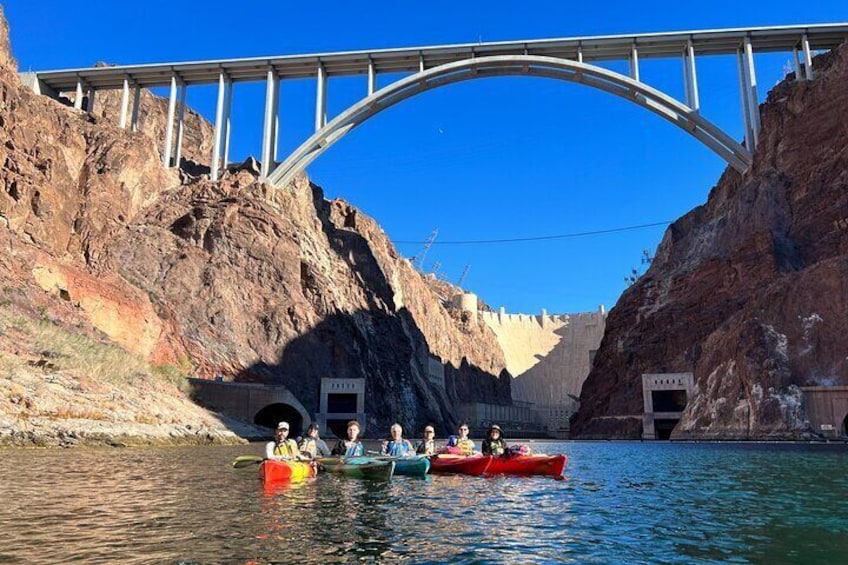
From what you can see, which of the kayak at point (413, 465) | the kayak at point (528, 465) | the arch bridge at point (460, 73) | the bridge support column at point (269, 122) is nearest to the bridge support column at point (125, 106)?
the arch bridge at point (460, 73)

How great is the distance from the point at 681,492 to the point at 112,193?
52.3 m

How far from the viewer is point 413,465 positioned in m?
20.3

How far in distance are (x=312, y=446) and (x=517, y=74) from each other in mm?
59748

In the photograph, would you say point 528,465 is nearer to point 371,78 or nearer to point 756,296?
point 756,296

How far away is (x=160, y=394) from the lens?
37.8 m

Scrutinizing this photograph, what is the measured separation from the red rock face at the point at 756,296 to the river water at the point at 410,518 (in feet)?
90.7

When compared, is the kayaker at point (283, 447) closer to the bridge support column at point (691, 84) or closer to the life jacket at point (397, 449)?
the life jacket at point (397, 449)

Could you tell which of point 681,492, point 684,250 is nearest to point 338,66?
point 684,250

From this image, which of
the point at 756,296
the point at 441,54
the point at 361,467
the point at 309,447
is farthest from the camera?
the point at 441,54

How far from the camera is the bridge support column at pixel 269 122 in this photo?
72.4 meters

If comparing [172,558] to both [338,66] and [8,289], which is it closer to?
[8,289]

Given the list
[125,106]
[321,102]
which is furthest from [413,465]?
[125,106]

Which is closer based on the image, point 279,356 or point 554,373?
point 279,356

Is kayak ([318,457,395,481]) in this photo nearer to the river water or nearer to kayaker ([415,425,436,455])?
the river water
